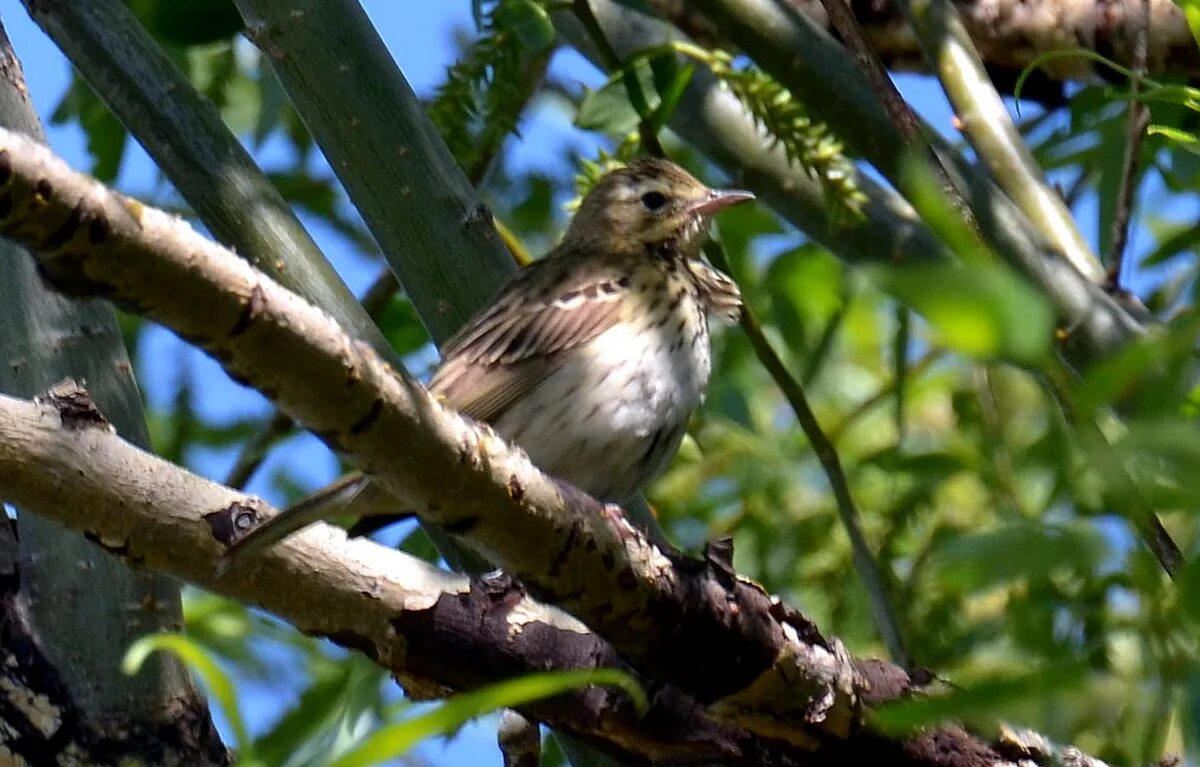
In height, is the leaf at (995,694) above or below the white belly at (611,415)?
below

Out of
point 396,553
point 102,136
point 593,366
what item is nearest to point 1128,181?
point 593,366

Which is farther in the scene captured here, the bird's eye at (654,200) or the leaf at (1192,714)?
the bird's eye at (654,200)

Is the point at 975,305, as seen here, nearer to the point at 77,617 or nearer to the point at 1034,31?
the point at 77,617

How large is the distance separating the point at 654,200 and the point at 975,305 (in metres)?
3.79

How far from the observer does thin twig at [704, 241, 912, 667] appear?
150 inches

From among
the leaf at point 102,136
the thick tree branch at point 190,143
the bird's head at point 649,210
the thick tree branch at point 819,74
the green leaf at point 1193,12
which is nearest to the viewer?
the green leaf at point 1193,12

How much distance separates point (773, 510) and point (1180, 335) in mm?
3744

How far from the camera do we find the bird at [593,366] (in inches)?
158

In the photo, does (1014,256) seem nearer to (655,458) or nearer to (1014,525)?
(655,458)

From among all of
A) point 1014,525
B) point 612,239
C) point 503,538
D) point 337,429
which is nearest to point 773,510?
point 612,239

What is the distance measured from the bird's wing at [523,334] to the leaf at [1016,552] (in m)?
2.54

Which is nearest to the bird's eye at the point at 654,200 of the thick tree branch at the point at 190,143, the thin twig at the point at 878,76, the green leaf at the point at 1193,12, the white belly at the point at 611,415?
the white belly at the point at 611,415

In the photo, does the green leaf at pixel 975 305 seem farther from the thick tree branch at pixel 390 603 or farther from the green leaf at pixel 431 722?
the thick tree branch at pixel 390 603

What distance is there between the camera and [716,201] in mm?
4586
